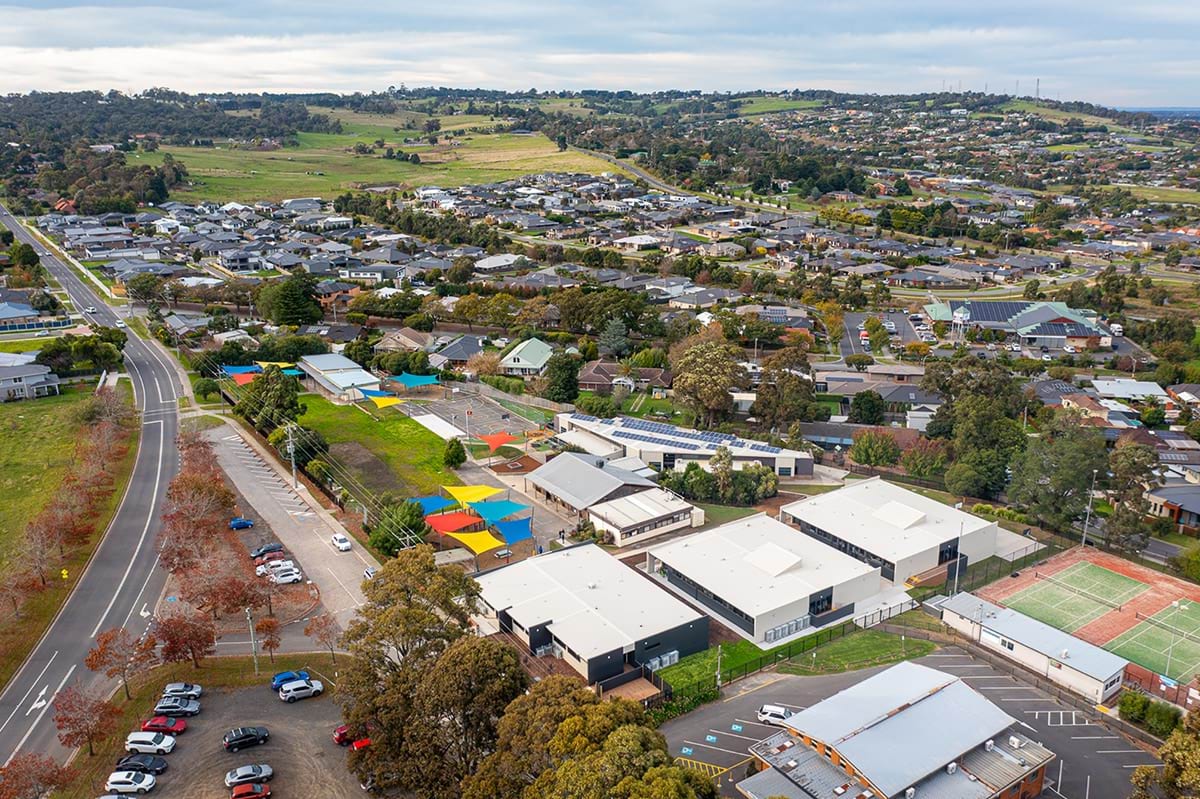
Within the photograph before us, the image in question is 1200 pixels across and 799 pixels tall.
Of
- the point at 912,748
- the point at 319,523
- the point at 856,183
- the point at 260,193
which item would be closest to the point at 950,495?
the point at 912,748

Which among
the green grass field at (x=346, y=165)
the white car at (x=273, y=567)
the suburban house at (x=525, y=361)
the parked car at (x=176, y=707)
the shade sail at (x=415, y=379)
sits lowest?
the parked car at (x=176, y=707)

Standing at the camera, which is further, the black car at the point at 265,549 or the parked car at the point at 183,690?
the black car at the point at 265,549

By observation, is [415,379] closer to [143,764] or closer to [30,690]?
[30,690]

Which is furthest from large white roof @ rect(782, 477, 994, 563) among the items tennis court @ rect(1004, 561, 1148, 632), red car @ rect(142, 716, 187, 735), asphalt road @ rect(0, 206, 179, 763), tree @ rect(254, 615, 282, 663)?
asphalt road @ rect(0, 206, 179, 763)

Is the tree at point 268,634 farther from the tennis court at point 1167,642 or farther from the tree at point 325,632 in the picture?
the tennis court at point 1167,642

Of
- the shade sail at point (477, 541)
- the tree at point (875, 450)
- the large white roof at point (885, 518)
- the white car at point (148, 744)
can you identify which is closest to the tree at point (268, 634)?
the white car at point (148, 744)

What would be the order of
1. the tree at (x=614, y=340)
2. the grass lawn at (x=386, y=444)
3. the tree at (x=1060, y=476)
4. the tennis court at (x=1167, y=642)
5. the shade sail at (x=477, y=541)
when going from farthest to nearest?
the tree at (x=614, y=340) < the grass lawn at (x=386, y=444) < the tree at (x=1060, y=476) < the shade sail at (x=477, y=541) < the tennis court at (x=1167, y=642)
